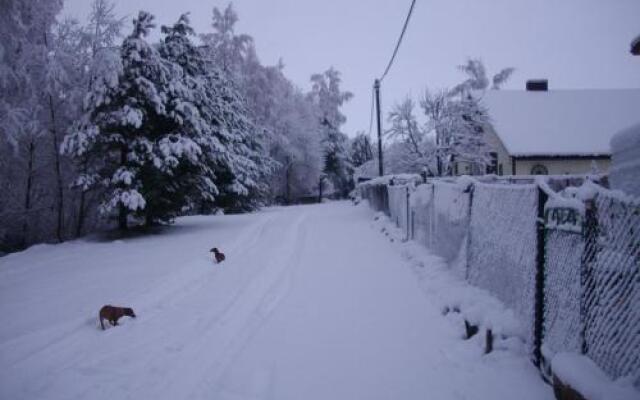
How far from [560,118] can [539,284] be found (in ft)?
99.5

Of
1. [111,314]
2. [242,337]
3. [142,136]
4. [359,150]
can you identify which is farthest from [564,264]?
[359,150]

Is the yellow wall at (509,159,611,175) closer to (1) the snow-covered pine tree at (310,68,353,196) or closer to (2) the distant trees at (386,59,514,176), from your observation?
(2) the distant trees at (386,59,514,176)

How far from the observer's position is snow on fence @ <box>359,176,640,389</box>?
124 inches

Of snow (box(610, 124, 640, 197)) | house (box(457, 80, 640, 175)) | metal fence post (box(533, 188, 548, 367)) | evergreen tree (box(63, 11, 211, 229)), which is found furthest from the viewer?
house (box(457, 80, 640, 175))

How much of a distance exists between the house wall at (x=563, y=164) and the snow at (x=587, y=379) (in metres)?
26.9

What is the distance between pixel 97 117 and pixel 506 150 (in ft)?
80.6

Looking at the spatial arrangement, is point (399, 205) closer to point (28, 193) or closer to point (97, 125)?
point (97, 125)

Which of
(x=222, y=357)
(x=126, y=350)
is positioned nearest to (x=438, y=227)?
(x=222, y=357)

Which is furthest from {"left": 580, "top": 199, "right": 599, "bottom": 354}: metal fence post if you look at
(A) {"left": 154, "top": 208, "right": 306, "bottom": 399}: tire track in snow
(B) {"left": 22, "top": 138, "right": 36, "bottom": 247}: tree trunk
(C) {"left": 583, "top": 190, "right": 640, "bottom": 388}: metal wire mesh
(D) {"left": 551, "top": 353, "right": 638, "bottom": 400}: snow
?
(B) {"left": 22, "top": 138, "right": 36, "bottom": 247}: tree trunk

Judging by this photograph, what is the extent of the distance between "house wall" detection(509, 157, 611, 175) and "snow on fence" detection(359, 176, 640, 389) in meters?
23.7

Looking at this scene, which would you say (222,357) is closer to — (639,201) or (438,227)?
(639,201)

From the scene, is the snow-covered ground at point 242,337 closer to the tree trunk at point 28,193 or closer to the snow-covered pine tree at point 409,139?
the tree trunk at point 28,193

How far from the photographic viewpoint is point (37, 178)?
1942cm

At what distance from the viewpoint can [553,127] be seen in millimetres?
28812
